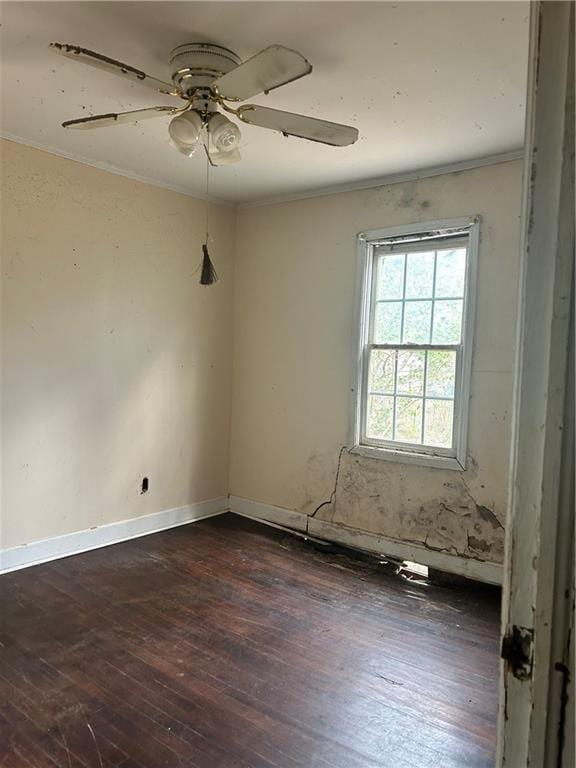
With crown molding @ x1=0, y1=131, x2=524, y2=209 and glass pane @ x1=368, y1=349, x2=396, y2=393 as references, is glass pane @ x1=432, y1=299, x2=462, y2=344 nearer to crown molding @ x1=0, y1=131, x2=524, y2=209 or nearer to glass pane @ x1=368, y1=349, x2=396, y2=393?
glass pane @ x1=368, y1=349, x2=396, y2=393

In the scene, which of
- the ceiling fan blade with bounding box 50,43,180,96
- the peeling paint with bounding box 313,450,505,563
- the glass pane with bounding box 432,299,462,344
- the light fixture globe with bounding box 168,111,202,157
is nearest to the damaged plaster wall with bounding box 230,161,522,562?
the peeling paint with bounding box 313,450,505,563

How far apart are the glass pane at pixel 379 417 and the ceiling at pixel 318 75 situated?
1.56m

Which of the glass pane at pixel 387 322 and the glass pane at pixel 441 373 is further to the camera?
the glass pane at pixel 387 322

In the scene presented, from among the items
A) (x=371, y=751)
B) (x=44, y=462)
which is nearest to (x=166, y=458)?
(x=44, y=462)

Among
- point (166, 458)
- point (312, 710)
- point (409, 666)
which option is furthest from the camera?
point (166, 458)

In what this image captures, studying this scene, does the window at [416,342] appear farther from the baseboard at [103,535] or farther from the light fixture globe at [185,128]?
the light fixture globe at [185,128]

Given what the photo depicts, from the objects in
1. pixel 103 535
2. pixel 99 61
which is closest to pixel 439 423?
pixel 103 535

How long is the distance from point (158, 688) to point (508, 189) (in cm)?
318

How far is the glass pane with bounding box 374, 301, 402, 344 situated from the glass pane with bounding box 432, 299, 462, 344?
27cm

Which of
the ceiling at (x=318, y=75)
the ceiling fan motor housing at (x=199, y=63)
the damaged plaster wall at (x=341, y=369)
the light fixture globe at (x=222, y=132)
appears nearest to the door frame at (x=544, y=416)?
the ceiling at (x=318, y=75)

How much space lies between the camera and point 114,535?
375cm

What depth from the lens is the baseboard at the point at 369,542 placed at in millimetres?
3250

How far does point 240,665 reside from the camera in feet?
7.64

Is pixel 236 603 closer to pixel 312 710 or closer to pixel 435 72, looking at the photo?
pixel 312 710
